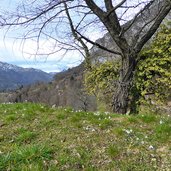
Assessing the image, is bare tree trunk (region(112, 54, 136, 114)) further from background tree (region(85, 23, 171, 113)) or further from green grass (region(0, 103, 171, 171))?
background tree (region(85, 23, 171, 113))

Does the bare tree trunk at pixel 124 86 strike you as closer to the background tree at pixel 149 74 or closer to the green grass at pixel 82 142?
the green grass at pixel 82 142

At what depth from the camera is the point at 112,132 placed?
799cm

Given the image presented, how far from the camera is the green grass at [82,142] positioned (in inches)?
257

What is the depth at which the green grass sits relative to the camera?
21.5ft

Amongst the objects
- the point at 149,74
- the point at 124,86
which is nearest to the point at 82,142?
the point at 124,86

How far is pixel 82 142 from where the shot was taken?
295 inches

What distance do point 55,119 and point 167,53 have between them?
34.0 ft

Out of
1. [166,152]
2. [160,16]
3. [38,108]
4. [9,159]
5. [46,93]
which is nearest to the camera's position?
[9,159]

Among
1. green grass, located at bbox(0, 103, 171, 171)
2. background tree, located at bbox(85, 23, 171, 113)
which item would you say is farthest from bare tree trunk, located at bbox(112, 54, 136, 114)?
background tree, located at bbox(85, 23, 171, 113)

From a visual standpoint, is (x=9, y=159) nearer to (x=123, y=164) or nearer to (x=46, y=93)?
(x=123, y=164)

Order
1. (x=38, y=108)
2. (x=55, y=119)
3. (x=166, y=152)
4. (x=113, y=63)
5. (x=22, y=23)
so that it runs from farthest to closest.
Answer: (x=113, y=63) → (x=22, y=23) → (x=38, y=108) → (x=55, y=119) → (x=166, y=152)

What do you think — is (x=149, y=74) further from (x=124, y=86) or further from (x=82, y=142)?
(x=82, y=142)

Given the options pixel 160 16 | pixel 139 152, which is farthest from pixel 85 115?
pixel 160 16

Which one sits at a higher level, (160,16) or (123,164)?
(160,16)
